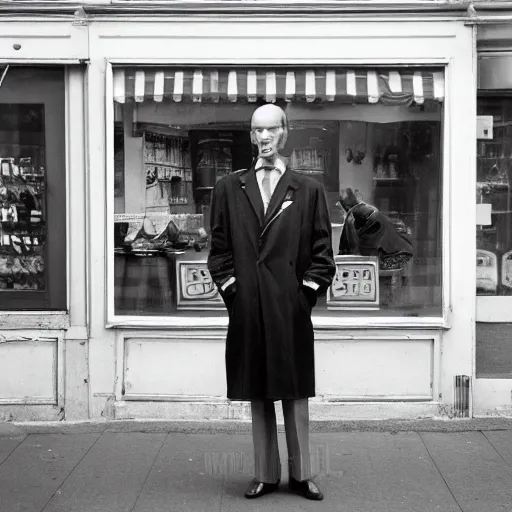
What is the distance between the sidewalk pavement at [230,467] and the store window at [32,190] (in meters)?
1.09

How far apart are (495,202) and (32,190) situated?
12.2 ft

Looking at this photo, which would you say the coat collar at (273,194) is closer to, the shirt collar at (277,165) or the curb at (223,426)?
the shirt collar at (277,165)

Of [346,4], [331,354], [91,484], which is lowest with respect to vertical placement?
[91,484]

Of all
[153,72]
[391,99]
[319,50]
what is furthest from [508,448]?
[153,72]

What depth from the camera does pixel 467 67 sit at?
23.8 feet

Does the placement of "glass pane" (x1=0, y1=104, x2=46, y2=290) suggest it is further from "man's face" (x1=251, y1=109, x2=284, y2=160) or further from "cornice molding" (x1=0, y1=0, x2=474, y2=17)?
"man's face" (x1=251, y1=109, x2=284, y2=160)

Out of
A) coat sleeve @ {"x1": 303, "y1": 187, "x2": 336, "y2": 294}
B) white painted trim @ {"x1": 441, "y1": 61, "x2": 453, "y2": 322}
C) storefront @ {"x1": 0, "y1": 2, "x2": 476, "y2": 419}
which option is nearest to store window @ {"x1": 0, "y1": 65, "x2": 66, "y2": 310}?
storefront @ {"x1": 0, "y1": 2, "x2": 476, "y2": 419}

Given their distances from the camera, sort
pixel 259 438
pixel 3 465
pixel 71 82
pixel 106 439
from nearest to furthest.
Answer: pixel 259 438 < pixel 3 465 < pixel 106 439 < pixel 71 82

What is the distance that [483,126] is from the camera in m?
7.68

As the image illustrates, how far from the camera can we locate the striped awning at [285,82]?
24.2 feet

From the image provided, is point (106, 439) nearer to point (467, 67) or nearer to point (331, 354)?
point (331, 354)

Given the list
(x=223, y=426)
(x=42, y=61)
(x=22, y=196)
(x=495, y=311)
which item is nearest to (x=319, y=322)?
(x=223, y=426)

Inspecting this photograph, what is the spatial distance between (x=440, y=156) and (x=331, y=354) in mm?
1774

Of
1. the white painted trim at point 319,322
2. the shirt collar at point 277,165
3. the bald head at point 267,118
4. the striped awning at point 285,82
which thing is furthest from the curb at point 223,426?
the bald head at point 267,118
